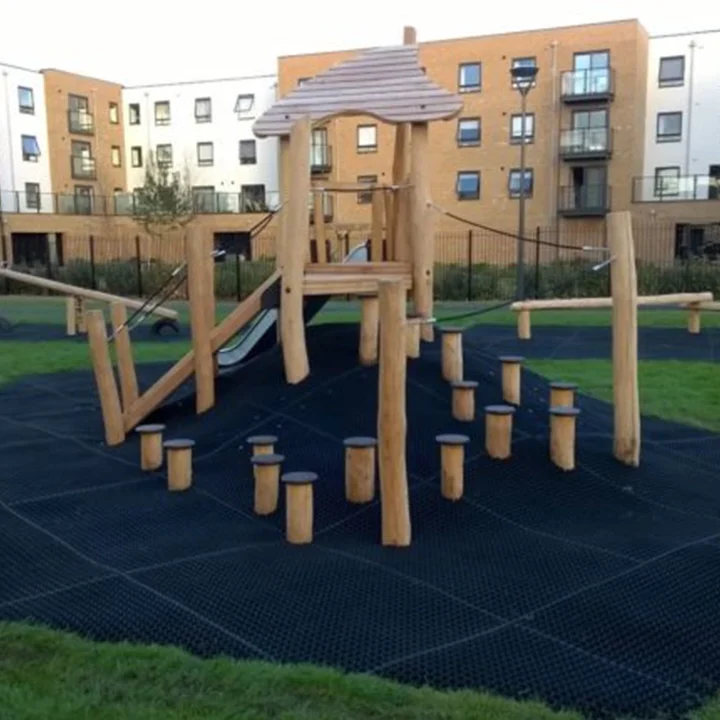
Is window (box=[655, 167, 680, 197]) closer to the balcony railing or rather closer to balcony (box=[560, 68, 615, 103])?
the balcony railing

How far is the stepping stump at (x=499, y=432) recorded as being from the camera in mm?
5848

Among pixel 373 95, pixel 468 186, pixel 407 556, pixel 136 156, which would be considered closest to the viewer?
pixel 407 556

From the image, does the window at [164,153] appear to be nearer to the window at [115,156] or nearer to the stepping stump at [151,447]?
the window at [115,156]

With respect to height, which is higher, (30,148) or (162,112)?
(162,112)

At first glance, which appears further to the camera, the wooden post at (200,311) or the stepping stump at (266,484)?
the wooden post at (200,311)

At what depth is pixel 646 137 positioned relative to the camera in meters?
41.3

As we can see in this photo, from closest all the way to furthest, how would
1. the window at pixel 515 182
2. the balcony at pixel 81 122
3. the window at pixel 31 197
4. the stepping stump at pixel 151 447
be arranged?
the stepping stump at pixel 151 447
the window at pixel 515 182
the window at pixel 31 197
the balcony at pixel 81 122

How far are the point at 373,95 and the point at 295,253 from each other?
1.70m

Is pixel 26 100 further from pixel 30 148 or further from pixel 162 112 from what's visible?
pixel 162 112

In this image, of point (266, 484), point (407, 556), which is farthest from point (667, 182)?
point (407, 556)

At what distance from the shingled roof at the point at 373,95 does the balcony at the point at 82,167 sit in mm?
45587

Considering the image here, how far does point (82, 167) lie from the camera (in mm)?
50188

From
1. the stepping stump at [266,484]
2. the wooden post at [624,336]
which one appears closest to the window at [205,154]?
the wooden post at [624,336]

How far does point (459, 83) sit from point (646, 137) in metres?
9.68
